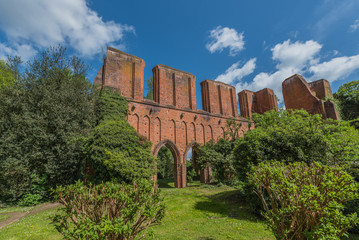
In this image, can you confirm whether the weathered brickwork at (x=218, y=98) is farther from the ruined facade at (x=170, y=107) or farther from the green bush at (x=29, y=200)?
the green bush at (x=29, y=200)

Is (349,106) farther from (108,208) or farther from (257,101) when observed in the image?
(108,208)

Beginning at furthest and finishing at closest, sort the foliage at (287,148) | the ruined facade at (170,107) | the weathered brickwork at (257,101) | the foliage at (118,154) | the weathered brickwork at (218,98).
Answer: the weathered brickwork at (257,101)
the weathered brickwork at (218,98)
the ruined facade at (170,107)
the foliage at (118,154)
the foliage at (287,148)

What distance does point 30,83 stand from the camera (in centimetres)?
1258

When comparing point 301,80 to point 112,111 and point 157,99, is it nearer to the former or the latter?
point 157,99

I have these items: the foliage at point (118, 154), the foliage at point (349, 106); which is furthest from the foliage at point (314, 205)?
the foliage at point (349, 106)

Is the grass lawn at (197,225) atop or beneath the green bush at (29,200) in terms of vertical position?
beneath

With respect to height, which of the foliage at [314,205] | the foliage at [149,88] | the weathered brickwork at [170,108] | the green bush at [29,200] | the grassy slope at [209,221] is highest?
the foliage at [149,88]

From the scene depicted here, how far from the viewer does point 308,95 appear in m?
22.2

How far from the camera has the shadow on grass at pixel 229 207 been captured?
23.3ft

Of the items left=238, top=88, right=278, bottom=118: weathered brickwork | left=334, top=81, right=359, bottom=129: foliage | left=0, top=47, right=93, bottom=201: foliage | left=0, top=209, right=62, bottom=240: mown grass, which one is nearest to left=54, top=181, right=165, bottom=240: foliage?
left=0, top=209, right=62, bottom=240: mown grass

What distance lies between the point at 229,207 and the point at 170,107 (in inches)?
410

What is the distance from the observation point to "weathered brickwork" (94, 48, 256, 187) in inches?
598

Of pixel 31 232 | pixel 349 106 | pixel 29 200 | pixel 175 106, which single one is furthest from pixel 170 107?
pixel 349 106

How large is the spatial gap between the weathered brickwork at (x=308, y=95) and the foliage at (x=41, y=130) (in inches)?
932
